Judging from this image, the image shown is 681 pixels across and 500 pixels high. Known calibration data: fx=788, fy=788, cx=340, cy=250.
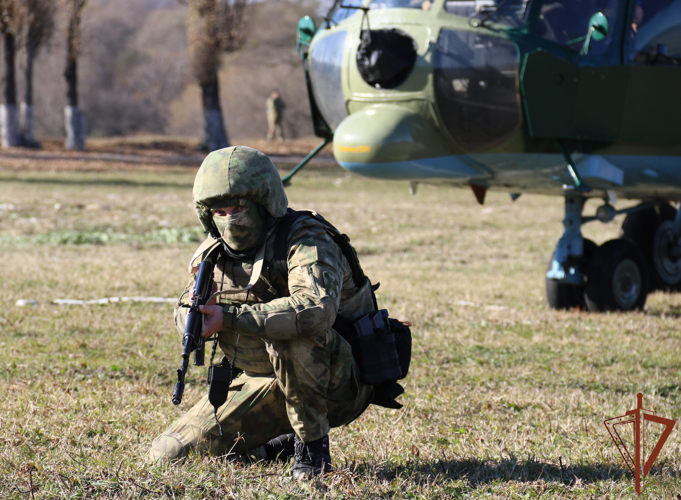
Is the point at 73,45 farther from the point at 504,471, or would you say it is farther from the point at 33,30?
the point at 504,471

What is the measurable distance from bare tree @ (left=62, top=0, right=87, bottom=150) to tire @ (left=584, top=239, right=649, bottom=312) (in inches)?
871

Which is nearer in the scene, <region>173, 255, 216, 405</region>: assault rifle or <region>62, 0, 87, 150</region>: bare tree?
<region>173, 255, 216, 405</region>: assault rifle

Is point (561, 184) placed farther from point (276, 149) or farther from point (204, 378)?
point (276, 149)

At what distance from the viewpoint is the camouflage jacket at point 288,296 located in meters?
2.98

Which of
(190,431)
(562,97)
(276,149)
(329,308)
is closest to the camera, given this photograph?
(329,308)

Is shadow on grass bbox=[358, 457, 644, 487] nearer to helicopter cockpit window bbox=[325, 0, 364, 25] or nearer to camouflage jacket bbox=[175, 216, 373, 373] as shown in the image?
camouflage jacket bbox=[175, 216, 373, 373]

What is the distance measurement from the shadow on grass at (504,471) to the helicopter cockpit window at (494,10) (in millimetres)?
3959

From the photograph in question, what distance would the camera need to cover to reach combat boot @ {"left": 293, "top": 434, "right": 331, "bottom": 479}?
10.7 feet

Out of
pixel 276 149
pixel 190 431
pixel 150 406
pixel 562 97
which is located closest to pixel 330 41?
pixel 562 97

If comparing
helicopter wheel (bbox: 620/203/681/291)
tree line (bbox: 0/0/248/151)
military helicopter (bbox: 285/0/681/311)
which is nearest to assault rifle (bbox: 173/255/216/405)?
military helicopter (bbox: 285/0/681/311)

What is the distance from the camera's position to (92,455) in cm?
353

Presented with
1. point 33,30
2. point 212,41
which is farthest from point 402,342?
point 33,30

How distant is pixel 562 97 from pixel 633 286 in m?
2.18

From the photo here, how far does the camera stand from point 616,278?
7312mm
